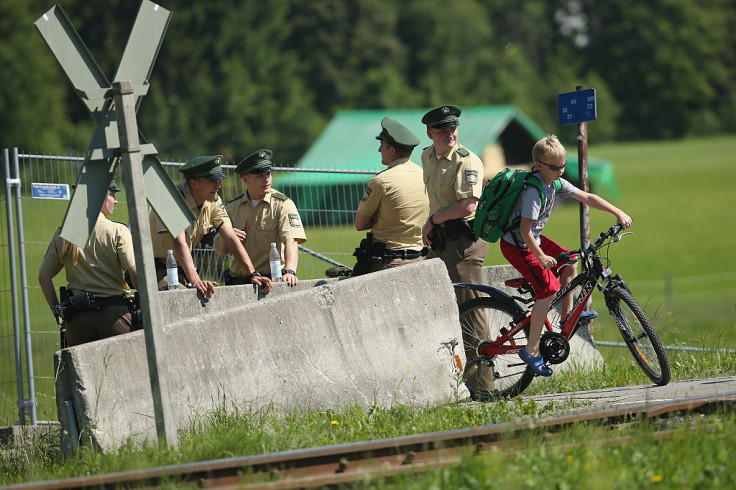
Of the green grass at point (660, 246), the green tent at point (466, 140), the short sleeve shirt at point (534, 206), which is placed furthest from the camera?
the green tent at point (466, 140)

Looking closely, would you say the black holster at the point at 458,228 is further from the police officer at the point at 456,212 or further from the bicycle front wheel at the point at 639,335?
the bicycle front wheel at the point at 639,335

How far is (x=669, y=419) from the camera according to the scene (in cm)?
599

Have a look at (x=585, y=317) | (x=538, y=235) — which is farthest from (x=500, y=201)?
(x=585, y=317)

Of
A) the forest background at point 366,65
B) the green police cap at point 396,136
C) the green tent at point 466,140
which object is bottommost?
the green police cap at point 396,136

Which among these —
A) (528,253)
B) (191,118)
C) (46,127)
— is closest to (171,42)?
(191,118)

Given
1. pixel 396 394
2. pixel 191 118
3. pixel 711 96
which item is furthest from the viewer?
pixel 711 96

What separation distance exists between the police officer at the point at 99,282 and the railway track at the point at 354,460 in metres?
2.50

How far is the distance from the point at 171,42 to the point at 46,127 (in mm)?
10803

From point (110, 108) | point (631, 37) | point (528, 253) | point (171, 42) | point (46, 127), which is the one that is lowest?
point (528, 253)

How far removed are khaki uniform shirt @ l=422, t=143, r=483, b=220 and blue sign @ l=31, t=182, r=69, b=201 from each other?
350cm

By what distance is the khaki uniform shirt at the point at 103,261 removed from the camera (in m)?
7.75

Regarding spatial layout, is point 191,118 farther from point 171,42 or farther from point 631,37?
point 631,37

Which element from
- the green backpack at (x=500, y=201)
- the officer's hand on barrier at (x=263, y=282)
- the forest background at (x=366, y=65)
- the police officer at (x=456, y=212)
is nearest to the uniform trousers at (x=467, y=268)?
the police officer at (x=456, y=212)

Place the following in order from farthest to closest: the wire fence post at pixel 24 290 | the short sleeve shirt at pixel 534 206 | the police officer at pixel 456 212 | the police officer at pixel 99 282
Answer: the wire fence post at pixel 24 290, the police officer at pixel 456 212, the police officer at pixel 99 282, the short sleeve shirt at pixel 534 206
